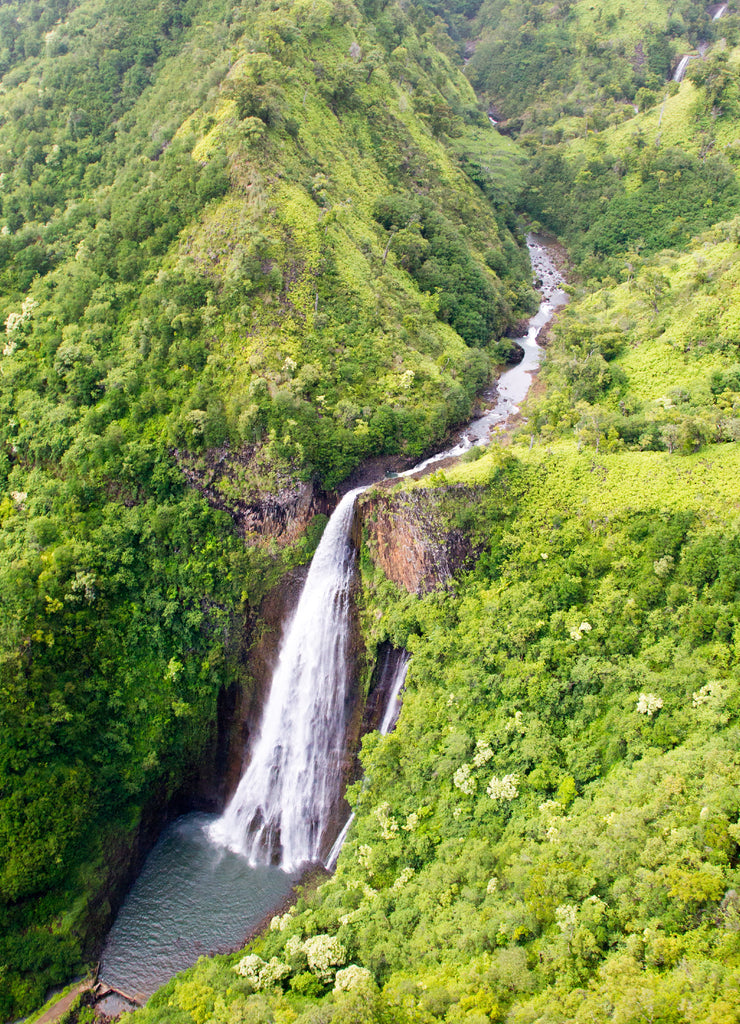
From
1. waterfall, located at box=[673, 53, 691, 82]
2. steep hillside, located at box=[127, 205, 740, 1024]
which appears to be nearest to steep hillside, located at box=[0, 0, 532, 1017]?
steep hillside, located at box=[127, 205, 740, 1024]

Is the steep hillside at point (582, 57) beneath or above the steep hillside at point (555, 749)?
above

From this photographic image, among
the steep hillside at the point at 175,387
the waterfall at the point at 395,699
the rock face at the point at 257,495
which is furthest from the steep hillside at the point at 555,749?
the steep hillside at the point at 175,387

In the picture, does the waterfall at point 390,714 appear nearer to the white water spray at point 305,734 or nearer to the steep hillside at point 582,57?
the white water spray at point 305,734

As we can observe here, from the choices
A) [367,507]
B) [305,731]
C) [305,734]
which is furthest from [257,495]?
[305,734]

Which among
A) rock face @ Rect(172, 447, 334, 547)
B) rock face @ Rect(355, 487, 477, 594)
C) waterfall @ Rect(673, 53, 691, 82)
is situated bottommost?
rock face @ Rect(355, 487, 477, 594)

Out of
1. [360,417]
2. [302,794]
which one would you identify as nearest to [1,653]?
[302,794]

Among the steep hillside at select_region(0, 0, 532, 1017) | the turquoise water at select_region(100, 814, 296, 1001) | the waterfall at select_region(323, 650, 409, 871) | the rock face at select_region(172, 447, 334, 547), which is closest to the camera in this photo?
the turquoise water at select_region(100, 814, 296, 1001)

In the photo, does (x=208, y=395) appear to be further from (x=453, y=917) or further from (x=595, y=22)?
(x=595, y=22)

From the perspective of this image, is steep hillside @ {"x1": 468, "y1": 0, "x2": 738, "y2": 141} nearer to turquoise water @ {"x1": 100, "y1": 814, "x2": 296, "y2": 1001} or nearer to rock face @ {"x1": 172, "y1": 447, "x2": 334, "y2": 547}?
rock face @ {"x1": 172, "y1": 447, "x2": 334, "y2": 547}
